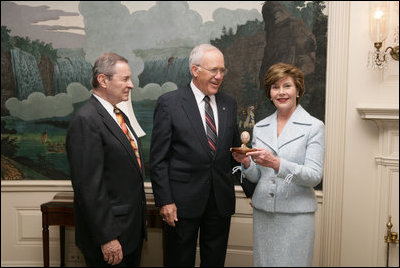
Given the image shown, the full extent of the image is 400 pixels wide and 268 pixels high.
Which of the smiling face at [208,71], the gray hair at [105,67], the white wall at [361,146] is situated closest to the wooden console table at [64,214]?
the smiling face at [208,71]

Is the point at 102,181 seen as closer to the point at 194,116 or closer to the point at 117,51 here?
the point at 194,116

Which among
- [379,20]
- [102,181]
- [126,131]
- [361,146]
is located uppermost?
[379,20]

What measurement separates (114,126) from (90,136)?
0.60ft

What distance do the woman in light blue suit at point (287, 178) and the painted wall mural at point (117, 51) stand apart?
1600 millimetres

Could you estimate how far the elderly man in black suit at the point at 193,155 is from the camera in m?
2.92

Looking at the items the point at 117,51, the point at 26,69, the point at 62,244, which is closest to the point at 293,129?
the point at 117,51

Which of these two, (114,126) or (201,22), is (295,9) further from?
(114,126)

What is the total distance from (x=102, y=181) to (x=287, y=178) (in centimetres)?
104

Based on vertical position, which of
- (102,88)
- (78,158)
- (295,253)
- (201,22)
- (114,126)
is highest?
(201,22)

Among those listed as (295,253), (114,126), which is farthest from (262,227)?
(114,126)

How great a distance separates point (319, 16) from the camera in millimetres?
4012

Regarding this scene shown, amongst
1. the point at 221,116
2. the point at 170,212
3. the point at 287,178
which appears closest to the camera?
the point at 287,178

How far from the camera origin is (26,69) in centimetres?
425

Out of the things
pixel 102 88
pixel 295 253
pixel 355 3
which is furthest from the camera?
pixel 355 3
